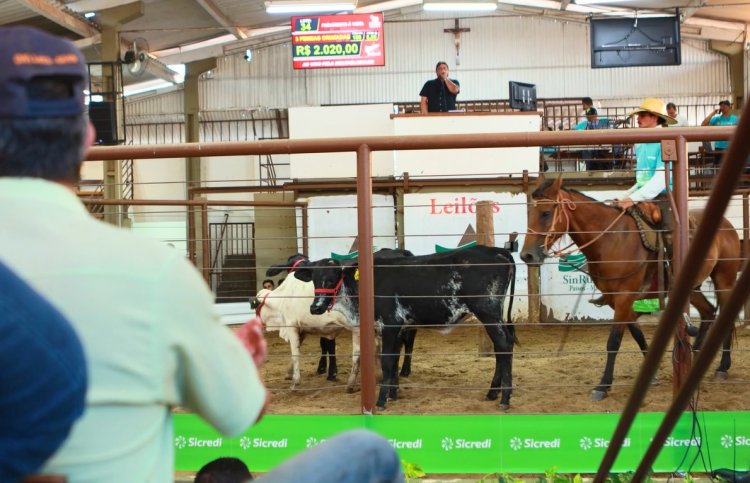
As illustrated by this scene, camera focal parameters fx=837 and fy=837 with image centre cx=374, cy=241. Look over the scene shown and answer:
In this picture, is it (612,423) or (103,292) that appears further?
(612,423)

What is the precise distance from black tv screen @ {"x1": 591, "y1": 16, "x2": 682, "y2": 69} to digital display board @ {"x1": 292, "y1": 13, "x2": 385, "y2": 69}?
14.6 feet

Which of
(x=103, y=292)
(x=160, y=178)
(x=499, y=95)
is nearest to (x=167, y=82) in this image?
(x=160, y=178)

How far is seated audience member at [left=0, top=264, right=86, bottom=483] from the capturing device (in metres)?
1.03

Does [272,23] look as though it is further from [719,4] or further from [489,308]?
[489,308]

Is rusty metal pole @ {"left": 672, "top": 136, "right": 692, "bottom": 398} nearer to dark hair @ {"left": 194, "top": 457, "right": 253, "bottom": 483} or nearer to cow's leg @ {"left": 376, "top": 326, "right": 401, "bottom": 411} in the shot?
cow's leg @ {"left": 376, "top": 326, "right": 401, "bottom": 411}

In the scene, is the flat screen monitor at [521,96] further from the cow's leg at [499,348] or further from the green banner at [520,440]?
the green banner at [520,440]

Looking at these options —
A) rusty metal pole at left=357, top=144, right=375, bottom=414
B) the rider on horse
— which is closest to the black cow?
the rider on horse

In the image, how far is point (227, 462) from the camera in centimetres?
A: 279

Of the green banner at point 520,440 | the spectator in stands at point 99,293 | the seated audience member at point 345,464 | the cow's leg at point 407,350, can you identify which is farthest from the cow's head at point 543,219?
the spectator in stands at point 99,293

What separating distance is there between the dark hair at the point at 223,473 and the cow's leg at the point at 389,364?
4070 mm

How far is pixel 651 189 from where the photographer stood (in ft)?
25.0

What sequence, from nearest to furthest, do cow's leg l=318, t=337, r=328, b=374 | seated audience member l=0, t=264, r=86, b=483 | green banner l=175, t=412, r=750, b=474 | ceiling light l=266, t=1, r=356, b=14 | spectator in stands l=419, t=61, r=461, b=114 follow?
seated audience member l=0, t=264, r=86, b=483 < green banner l=175, t=412, r=750, b=474 < cow's leg l=318, t=337, r=328, b=374 < spectator in stands l=419, t=61, r=461, b=114 < ceiling light l=266, t=1, r=356, b=14

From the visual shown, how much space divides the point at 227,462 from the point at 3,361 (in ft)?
6.09

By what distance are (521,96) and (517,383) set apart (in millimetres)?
8681
